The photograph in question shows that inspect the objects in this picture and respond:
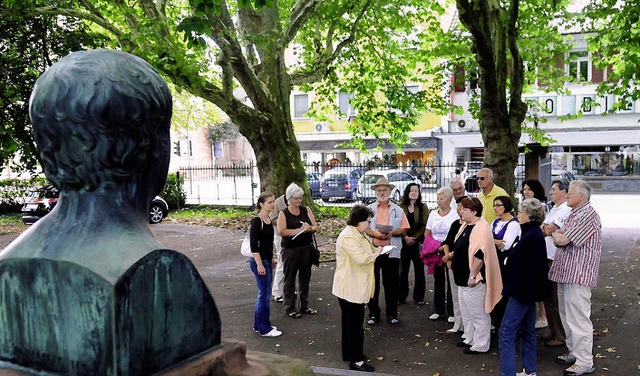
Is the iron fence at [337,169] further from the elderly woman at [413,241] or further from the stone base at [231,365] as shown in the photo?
the stone base at [231,365]

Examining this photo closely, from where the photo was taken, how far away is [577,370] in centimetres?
530

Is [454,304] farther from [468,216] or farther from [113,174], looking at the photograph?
[113,174]

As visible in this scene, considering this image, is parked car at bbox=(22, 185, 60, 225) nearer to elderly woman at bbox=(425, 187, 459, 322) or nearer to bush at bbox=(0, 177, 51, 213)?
bush at bbox=(0, 177, 51, 213)

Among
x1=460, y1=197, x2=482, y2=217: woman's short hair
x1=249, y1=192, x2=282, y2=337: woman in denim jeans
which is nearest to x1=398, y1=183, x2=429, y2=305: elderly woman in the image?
x1=460, y1=197, x2=482, y2=217: woman's short hair

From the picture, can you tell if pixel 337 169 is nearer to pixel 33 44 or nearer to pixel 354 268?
pixel 33 44

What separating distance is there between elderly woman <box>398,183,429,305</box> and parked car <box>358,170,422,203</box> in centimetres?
1329

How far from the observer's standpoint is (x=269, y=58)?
613 inches

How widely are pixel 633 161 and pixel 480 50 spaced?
2252 cm

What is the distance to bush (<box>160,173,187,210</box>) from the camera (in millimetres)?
22250

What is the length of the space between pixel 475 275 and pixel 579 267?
983mm

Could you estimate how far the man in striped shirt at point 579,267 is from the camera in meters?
5.30

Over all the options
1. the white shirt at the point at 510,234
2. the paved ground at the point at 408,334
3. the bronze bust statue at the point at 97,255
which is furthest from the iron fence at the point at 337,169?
the bronze bust statue at the point at 97,255

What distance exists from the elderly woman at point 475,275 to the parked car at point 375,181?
15.3 meters

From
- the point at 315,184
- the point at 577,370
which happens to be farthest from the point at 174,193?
the point at 577,370
